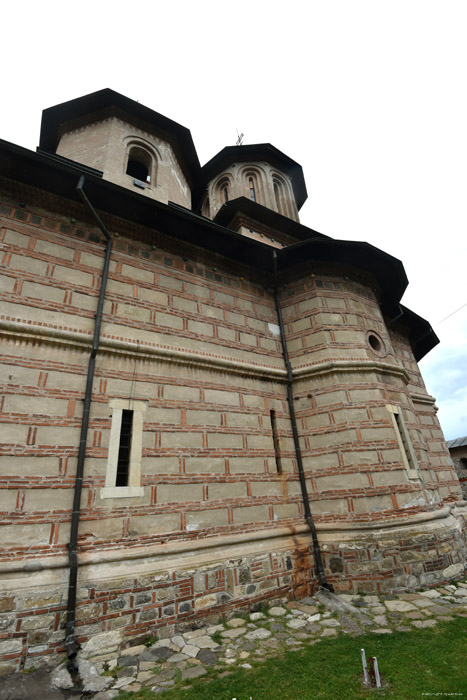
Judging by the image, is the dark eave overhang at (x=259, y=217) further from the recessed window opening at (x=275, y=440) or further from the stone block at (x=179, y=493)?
the stone block at (x=179, y=493)

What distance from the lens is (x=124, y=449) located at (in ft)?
18.0

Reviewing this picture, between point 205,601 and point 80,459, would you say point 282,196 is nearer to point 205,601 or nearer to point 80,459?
point 80,459

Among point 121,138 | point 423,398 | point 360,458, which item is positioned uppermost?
point 121,138

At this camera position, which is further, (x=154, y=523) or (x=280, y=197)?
(x=280, y=197)

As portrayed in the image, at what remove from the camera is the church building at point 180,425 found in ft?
15.1

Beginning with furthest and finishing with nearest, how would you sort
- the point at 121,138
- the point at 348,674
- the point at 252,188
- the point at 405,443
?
the point at 252,188 → the point at 121,138 → the point at 405,443 → the point at 348,674

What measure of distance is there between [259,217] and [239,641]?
1030cm

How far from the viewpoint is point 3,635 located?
3.94 metres

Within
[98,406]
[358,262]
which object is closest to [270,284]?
[358,262]

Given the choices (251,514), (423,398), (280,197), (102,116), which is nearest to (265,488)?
(251,514)

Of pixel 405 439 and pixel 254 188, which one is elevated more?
pixel 254 188

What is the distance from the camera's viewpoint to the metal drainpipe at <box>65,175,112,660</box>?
420cm

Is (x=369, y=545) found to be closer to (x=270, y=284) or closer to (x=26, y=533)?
(x=26, y=533)

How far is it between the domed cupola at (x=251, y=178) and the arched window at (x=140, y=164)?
294 cm
